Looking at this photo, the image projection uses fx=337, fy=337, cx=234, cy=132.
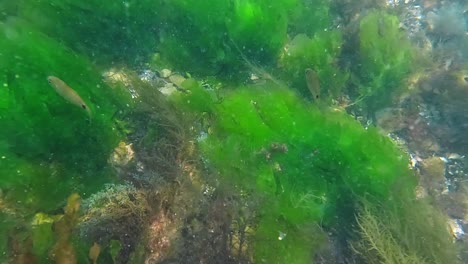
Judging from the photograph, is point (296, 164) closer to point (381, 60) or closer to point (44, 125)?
point (381, 60)

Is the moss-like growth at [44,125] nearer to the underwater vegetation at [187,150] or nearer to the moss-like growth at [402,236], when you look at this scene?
the underwater vegetation at [187,150]

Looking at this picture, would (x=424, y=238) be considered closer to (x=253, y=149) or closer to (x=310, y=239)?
(x=310, y=239)

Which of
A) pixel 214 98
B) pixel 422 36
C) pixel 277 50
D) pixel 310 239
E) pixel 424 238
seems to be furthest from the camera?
pixel 422 36

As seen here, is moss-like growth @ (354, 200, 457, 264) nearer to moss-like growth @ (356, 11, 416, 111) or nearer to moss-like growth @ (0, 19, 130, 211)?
moss-like growth @ (356, 11, 416, 111)

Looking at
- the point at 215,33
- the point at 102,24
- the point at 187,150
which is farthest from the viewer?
the point at 215,33

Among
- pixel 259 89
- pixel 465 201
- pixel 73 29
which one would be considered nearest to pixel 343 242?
pixel 259 89

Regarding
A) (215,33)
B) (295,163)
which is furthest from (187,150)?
(215,33)

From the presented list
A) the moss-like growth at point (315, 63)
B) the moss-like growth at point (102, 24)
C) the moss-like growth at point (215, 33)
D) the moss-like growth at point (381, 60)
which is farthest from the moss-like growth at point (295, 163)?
the moss-like growth at point (381, 60)
